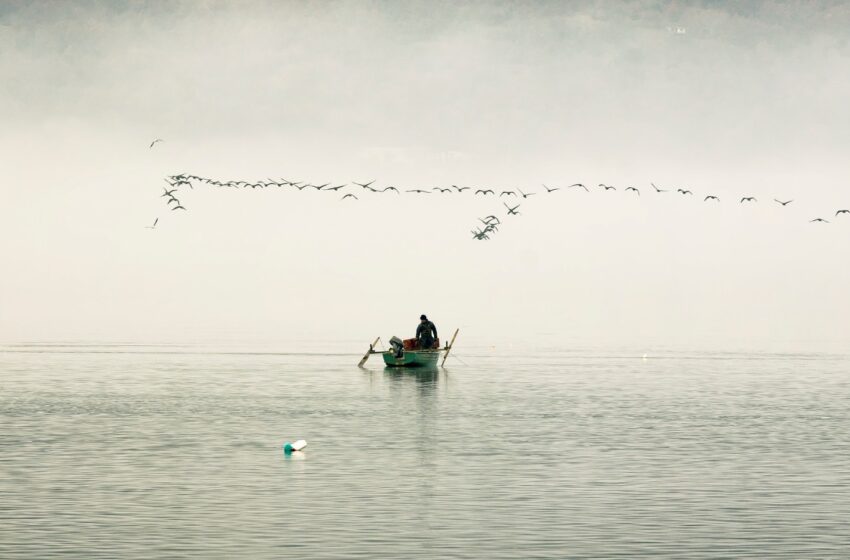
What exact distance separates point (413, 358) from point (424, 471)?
4804 centimetres

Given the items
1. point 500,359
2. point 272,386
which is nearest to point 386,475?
point 272,386

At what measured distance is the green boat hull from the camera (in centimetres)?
8775

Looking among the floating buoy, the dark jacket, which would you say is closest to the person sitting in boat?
the dark jacket

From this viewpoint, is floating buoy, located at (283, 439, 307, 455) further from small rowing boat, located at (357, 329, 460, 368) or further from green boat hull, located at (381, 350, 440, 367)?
green boat hull, located at (381, 350, 440, 367)

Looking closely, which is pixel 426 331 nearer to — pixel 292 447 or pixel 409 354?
pixel 409 354

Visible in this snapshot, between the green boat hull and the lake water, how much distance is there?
3.32m

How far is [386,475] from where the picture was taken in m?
38.9

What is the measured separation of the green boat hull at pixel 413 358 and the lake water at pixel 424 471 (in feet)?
10.9

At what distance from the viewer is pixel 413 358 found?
88062mm

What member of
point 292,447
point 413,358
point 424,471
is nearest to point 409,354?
point 413,358

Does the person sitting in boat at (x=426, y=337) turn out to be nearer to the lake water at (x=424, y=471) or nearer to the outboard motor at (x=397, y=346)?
the outboard motor at (x=397, y=346)

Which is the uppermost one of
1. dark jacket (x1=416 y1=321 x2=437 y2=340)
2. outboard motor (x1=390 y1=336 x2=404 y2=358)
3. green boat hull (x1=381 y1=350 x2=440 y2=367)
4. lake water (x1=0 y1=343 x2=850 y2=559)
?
dark jacket (x1=416 y1=321 x2=437 y2=340)

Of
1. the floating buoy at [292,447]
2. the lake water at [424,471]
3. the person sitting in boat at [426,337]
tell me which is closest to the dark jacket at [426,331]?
the person sitting in boat at [426,337]

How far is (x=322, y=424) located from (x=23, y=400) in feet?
71.3
